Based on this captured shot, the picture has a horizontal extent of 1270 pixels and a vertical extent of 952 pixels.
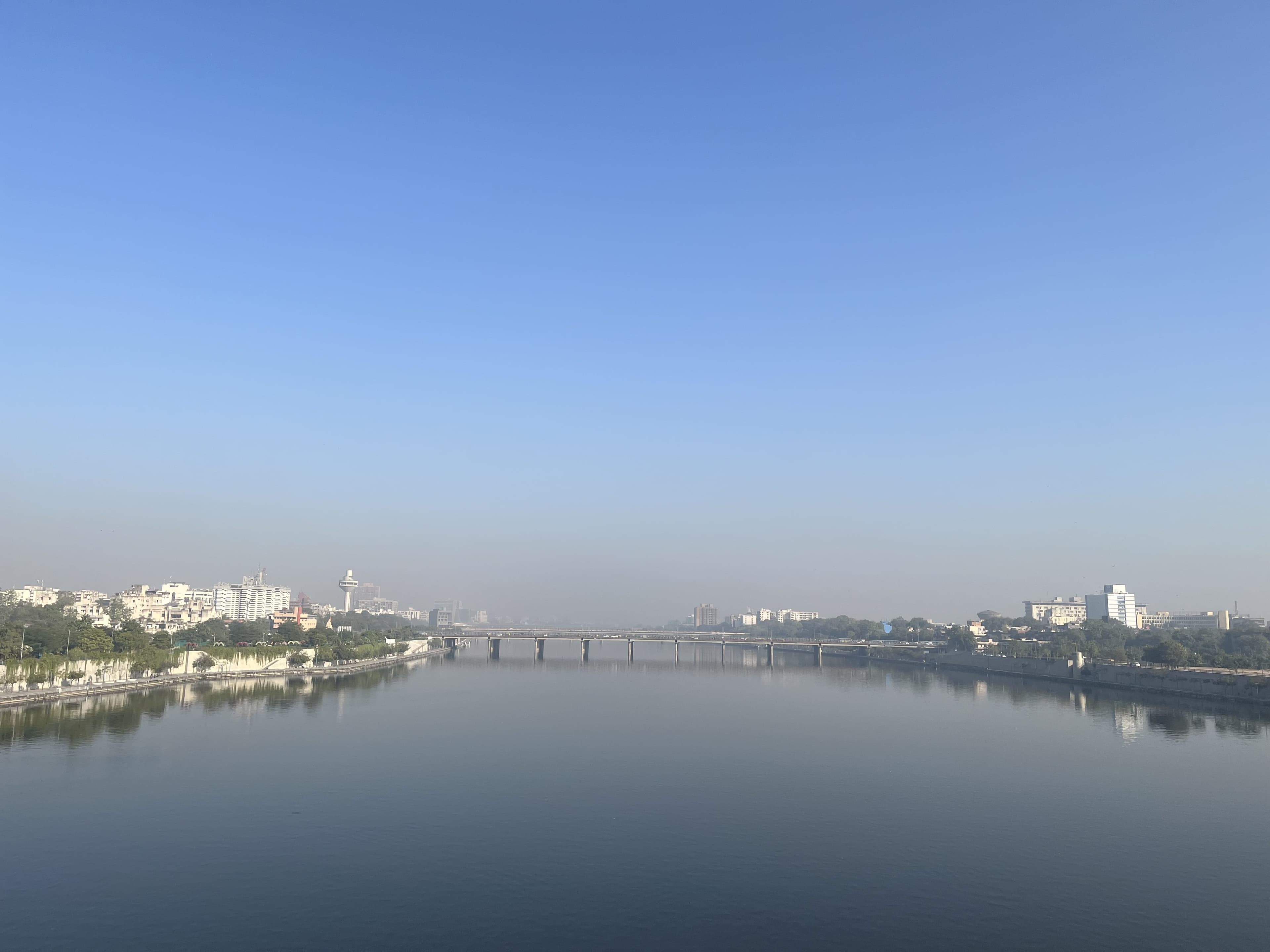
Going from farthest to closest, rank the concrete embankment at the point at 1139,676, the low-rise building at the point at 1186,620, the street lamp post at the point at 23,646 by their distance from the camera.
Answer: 1. the low-rise building at the point at 1186,620
2. the concrete embankment at the point at 1139,676
3. the street lamp post at the point at 23,646

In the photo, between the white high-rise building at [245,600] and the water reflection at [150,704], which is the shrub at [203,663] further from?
the white high-rise building at [245,600]

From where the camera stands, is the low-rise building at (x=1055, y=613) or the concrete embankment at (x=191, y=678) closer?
the concrete embankment at (x=191, y=678)

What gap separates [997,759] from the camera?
31328mm

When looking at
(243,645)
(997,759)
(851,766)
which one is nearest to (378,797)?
(851,766)

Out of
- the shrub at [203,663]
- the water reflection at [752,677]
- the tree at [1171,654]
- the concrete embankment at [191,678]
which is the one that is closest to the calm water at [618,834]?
the water reflection at [752,677]

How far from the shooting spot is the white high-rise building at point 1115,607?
532 feet

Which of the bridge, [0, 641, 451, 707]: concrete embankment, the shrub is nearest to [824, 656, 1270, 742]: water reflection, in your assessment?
the bridge

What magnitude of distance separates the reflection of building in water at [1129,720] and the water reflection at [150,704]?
42.2 metres

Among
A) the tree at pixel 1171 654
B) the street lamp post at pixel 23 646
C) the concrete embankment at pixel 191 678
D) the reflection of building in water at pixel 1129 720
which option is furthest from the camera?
the tree at pixel 1171 654

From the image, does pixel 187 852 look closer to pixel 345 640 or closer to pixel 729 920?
pixel 729 920

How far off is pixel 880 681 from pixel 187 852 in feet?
207

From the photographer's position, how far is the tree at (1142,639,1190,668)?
197ft

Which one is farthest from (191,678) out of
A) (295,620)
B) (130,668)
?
(295,620)

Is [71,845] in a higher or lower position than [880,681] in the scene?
higher
